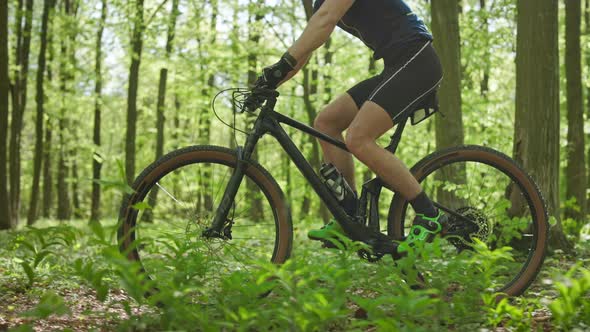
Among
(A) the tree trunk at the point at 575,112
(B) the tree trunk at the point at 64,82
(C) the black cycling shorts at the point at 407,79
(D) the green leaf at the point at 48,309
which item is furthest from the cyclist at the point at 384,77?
(B) the tree trunk at the point at 64,82

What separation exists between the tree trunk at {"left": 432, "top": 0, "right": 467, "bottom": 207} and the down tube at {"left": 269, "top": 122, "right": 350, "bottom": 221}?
3426mm

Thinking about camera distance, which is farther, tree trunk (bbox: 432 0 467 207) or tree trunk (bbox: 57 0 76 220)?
tree trunk (bbox: 57 0 76 220)

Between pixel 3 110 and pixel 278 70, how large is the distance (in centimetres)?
856

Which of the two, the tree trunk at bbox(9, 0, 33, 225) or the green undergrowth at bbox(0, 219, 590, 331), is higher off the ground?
the tree trunk at bbox(9, 0, 33, 225)

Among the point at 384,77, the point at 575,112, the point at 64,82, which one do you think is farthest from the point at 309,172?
the point at 64,82

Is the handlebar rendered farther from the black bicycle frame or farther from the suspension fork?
the suspension fork

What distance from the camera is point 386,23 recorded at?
371 cm

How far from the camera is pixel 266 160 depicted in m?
28.9

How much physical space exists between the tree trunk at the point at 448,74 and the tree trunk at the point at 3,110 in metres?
7.38

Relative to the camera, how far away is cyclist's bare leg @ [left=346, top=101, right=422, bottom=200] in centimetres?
358

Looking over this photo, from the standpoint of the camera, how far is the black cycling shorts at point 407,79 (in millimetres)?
3590

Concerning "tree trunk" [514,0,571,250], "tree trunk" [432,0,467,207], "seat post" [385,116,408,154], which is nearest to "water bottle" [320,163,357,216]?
"seat post" [385,116,408,154]

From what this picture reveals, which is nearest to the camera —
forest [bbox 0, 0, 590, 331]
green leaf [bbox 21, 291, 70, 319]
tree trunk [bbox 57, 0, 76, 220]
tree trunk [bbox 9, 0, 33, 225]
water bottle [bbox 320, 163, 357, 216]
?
green leaf [bbox 21, 291, 70, 319]

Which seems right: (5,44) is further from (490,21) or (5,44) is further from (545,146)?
(490,21)
